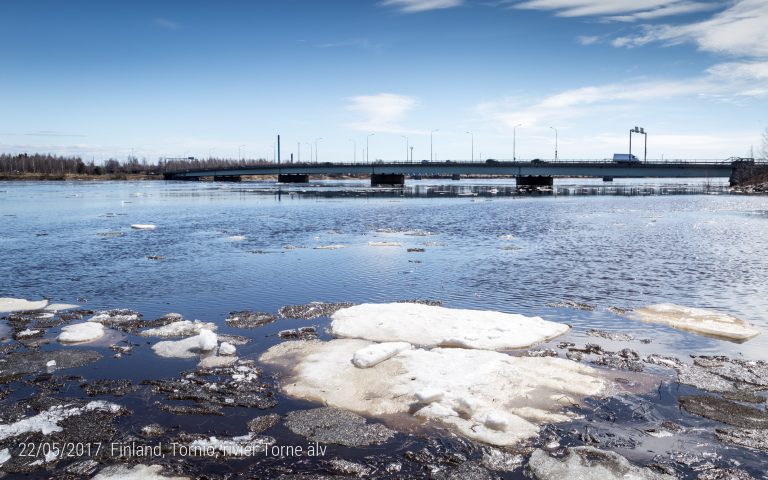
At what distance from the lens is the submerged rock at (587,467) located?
752cm

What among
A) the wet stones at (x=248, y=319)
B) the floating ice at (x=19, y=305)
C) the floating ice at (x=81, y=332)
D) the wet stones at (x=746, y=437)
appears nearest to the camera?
the wet stones at (x=746, y=437)

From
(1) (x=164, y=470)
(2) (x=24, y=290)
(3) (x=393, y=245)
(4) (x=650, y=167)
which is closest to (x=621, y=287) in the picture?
(3) (x=393, y=245)

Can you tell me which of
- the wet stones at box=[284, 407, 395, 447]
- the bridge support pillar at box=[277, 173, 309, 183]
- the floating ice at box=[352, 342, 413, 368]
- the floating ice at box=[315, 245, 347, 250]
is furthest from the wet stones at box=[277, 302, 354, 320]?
the bridge support pillar at box=[277, 173, 309, 183]

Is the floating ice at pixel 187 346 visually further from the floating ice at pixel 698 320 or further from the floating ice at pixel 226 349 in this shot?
the floating ice at pixel 698 320

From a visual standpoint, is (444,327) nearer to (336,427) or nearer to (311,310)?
(311,310)

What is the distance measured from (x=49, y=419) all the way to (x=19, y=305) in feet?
31.3

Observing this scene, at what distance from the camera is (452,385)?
1055cm

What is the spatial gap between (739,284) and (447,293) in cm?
1127

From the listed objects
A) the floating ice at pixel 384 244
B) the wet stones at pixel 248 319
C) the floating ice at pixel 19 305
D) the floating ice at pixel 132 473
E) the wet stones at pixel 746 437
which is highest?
the floating ice at pixel 384 244

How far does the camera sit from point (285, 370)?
11617 millimetres

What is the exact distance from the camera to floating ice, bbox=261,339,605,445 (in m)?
9.29

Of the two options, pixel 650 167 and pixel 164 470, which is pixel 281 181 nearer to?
pixel 650 167

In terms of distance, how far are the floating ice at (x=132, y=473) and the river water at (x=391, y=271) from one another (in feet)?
4.55

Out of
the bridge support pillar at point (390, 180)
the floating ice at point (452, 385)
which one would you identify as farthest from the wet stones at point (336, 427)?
the bridge support pillar at point (390, 180)
